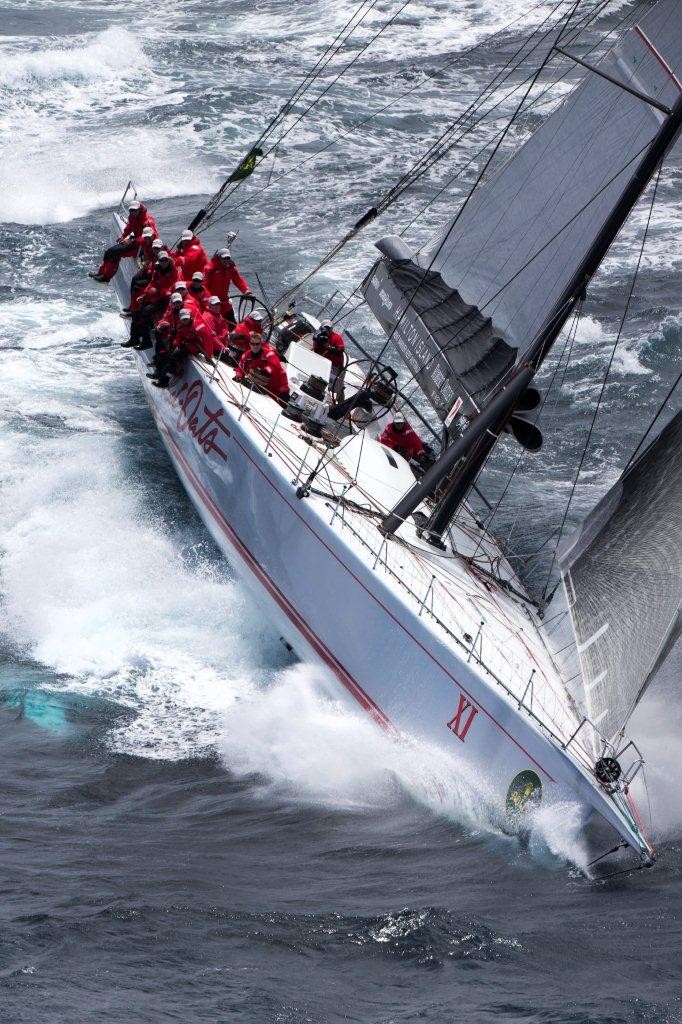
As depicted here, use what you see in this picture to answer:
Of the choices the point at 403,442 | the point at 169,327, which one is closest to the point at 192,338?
the point at 169,327

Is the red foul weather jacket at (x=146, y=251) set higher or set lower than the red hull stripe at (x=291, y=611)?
higher

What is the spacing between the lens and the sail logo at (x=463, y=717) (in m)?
8.25

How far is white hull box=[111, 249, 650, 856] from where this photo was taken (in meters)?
8.03

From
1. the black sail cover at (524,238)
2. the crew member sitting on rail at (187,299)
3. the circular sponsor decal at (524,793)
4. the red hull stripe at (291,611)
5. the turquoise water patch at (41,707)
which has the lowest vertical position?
the turquoise water patch at (41,707)

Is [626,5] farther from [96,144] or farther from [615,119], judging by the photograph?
[615,119]

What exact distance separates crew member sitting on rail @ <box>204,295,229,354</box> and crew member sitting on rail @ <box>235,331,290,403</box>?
767mm

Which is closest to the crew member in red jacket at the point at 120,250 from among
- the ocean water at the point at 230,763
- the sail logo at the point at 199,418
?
the ocean water at the point at 230,763

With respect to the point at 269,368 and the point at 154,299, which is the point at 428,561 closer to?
the point at 269,368

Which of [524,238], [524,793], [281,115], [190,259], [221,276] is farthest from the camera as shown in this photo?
[281,115]

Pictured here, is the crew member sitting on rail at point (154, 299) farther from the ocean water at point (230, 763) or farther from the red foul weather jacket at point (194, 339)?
the ocean water at point (230, 763)

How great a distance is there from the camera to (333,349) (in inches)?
456

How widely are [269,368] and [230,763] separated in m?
3.63

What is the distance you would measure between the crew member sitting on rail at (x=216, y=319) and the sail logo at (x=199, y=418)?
74 cm

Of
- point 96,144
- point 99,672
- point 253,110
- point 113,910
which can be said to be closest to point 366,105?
point 253,110
